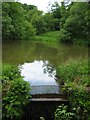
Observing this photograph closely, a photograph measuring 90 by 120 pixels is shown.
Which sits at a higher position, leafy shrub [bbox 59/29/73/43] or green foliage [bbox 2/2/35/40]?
green foliage [bbox 2/2/35/40]

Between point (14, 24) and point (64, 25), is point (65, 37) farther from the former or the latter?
point (14, 24)

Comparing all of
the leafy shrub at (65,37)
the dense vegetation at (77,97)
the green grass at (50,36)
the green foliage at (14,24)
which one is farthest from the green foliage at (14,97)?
the green grass at (50,36)

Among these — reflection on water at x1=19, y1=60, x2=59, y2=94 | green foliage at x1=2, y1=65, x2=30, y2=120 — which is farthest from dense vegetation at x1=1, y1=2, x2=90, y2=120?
reflection on water at x1=19, y1=60, x2=59, y2=94

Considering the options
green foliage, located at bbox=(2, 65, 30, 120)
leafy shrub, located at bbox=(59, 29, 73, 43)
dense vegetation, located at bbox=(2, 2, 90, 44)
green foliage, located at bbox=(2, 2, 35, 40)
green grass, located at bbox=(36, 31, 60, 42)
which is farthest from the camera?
green grass, located at bbox=(36, 31, 60, 42)

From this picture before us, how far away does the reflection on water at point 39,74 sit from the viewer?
7.04 m

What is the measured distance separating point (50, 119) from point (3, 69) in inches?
64.3

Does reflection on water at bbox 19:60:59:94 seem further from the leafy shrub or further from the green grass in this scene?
the green grass

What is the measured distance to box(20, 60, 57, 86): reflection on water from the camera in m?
7.04

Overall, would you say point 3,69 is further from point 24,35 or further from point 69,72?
point 24,35

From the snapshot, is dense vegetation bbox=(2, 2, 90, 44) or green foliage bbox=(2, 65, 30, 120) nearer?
green foliage bbox=(2, 65, 30, 120)

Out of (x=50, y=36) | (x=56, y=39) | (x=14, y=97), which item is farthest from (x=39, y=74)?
(x=50, y=36)

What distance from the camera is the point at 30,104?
16.9 ft

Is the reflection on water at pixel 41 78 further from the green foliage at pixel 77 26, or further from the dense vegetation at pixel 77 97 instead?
the green foliage at pixel 77 26

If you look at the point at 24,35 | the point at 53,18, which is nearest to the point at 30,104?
the point at 24,35
